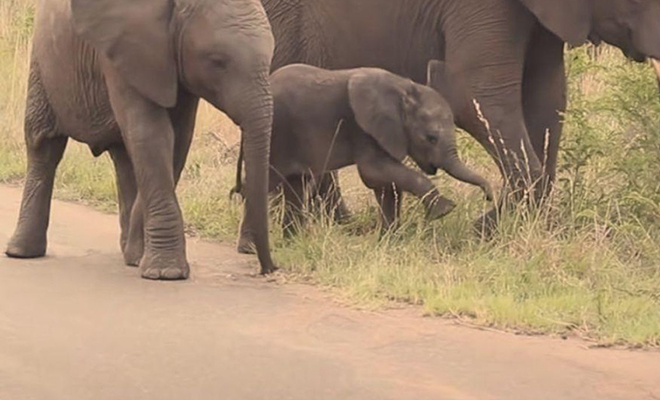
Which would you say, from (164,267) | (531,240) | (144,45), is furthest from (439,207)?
(144,45)

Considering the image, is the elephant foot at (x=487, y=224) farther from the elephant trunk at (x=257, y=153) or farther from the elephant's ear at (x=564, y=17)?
the elephant trunk at (x=257, y=153)

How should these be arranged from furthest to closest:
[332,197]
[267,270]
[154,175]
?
[332,197]
[267,270]
[154,175]

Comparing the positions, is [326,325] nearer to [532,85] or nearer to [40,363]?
[40,363]

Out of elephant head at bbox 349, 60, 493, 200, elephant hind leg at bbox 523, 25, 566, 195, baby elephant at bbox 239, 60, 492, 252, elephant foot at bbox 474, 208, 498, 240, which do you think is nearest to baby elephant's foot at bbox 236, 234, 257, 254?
baby elephant at bbox 239, 60, 492, 252

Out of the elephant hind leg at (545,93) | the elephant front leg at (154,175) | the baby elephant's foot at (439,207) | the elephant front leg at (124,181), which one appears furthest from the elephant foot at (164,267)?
the elephant hind leg at (545,93)

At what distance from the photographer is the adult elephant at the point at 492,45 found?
282 inches

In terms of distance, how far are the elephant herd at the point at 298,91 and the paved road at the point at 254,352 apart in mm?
465

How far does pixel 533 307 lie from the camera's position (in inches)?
219

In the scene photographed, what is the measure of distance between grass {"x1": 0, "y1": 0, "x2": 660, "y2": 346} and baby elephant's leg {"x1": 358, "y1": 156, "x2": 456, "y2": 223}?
0.41ft

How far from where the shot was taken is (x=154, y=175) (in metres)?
6.21

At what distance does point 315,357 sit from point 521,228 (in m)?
1.88

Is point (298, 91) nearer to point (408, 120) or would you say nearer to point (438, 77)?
point (408, 120)

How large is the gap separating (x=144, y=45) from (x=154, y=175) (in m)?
0.58

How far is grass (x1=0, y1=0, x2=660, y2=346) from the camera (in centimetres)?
561
